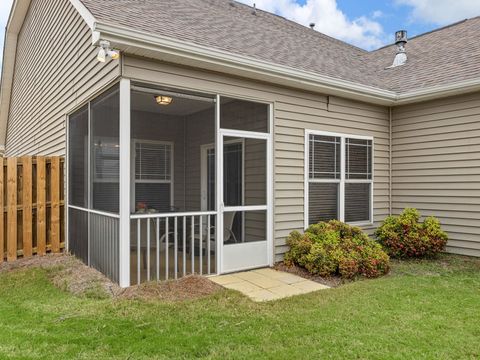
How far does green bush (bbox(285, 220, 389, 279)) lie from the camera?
527 cm

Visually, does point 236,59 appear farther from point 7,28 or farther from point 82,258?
point 7,28

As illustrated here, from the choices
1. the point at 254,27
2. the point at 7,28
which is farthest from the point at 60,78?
the point at 7,28

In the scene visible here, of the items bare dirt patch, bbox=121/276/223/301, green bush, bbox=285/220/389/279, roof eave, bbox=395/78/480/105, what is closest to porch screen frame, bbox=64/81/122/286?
bare dirt patch, bbox=121/276/223/301

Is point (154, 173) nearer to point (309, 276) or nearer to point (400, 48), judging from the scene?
point (309, 276)

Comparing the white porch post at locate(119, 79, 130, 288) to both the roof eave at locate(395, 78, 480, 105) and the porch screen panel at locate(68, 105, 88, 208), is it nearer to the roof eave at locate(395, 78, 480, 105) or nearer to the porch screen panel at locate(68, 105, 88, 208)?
the porch screen panel at locate(68, 105, 88, 208)

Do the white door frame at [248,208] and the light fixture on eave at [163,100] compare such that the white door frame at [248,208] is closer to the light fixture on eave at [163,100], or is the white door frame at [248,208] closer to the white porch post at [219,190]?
the white porch post at [219,190]

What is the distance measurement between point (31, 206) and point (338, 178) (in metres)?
5.31

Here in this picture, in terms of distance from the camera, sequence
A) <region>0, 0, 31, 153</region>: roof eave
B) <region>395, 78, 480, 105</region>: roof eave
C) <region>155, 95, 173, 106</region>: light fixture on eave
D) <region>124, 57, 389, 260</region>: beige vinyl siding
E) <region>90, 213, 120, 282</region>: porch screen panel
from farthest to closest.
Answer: <region>0, 0, 31, 153</region>: roof eave, <region>395, 78, 480, 105</region>: roof eave, <region>155, 95, 173, 106</region>: light fixture on eave, <region>124, 57, 389, 260</region>: beige vinyl siding, <region>90, 213, 120, 282</region>: porch screen panel

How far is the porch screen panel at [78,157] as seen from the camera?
586 centimetres

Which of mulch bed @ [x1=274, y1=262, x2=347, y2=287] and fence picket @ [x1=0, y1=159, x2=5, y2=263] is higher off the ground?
fence picket @ [x1=0, y1=159, x2=5, y2=263]

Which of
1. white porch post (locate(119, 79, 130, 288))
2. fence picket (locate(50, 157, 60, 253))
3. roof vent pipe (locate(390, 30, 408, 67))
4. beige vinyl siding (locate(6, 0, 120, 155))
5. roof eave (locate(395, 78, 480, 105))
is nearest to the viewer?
white porch post (locate(119, 79, 130, 288))

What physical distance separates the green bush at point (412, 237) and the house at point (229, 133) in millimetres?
545

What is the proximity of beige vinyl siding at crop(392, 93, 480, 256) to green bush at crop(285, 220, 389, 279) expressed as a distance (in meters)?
1.96

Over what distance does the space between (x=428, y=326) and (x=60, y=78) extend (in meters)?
7.14
